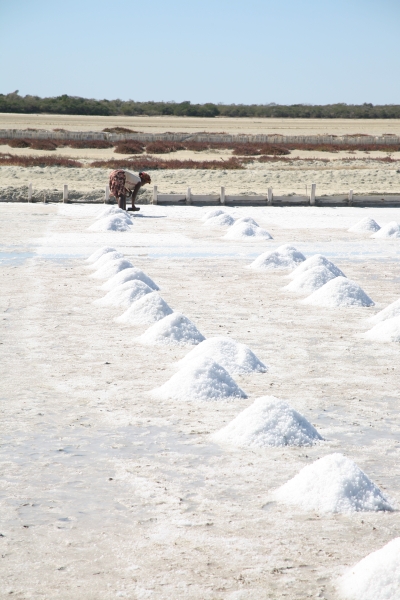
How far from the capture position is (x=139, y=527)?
5016 mm

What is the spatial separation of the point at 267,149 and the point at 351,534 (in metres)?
47.9

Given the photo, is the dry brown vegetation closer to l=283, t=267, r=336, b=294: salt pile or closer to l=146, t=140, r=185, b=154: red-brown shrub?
l=146, t=140, r=185, b=154: red-brown shrub

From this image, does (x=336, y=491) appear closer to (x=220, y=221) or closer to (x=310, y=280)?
(x=310, y=280)

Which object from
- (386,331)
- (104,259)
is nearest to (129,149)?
(104,259)

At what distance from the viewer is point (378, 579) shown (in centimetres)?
427

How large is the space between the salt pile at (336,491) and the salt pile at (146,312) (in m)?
5.43

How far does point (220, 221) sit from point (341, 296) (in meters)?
10.2

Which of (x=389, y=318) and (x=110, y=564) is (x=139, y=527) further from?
(x=389, y=318)

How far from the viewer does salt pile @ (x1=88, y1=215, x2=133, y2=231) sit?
2042 centimetres

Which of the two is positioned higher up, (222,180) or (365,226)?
(222,180)

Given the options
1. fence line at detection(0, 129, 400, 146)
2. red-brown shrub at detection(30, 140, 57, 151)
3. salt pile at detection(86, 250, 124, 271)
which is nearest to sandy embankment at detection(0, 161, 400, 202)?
red-brown shrub at detection(30, 140, 57, 151)

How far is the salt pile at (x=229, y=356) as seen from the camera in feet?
27.9

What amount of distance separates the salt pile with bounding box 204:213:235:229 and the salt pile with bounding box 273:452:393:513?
663 inches

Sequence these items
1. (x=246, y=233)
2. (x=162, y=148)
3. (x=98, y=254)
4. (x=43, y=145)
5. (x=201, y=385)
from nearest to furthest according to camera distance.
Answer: (x=201, y=385), (x=98, y=254), (x=246, y=233), (x=43, y=145), (x=162, y=148)
